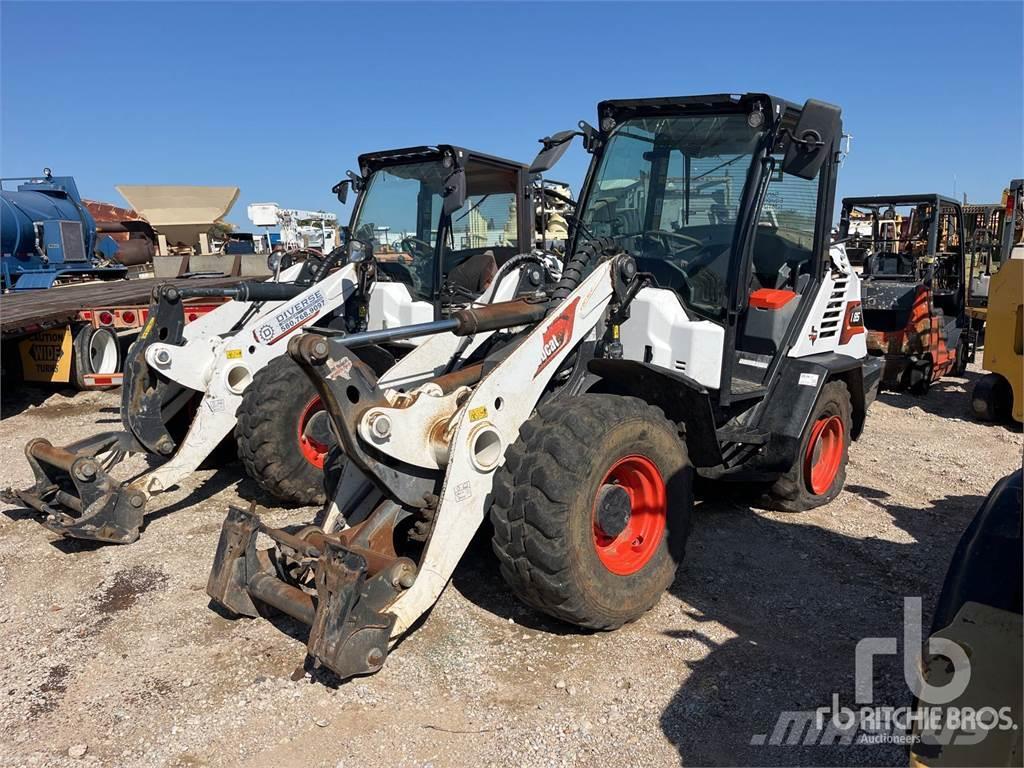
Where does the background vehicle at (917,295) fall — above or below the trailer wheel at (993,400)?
above

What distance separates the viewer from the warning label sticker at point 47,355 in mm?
8781

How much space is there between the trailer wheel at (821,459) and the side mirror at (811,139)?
1435 millimetres

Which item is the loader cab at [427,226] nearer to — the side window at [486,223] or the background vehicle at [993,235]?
the side window at [486,223]

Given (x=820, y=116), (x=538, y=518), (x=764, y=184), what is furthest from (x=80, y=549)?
(x=820, y=116)

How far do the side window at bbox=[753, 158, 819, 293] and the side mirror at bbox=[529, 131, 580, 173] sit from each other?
4.25 ft

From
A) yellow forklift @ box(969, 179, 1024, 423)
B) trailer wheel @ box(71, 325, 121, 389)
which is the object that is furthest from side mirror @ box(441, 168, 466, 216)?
yellow forklift @ box(969, 179, 1024, 423)

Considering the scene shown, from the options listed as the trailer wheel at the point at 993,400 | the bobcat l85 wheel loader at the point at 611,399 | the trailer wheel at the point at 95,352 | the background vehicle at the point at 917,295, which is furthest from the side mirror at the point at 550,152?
the trailer wheel at the point at 993,400

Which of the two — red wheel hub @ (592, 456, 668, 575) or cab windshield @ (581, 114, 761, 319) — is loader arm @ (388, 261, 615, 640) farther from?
cab windshield @ (581, 114, 761, 319)

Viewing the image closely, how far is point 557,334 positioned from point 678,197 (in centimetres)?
150

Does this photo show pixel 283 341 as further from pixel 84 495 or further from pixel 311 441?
pixel 84 495

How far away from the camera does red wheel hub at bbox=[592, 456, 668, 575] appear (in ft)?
12.2

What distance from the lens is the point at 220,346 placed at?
529cm

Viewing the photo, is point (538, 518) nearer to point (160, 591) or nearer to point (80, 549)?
point (160, 591)

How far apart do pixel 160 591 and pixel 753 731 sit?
3070 millimetres
